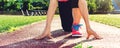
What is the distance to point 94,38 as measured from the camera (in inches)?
223

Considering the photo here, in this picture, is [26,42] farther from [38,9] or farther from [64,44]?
[38,9]

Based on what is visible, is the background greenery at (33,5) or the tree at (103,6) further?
the tree at (103,6)

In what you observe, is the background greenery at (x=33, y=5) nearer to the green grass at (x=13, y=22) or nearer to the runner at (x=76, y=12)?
the green grass at (x=13, y=22)

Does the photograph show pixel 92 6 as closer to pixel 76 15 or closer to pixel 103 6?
pixel 103 6

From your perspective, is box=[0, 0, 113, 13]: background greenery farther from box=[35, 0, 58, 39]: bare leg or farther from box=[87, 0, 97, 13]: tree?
box=[35, 0, 58, 39]: bare leg

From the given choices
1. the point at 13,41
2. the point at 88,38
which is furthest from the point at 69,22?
the point at 13,41

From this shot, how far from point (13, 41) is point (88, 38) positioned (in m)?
1.11

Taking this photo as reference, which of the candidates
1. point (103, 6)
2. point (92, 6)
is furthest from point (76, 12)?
point (103, 6)

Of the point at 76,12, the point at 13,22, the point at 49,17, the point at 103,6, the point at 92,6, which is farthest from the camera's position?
the point at 103,6

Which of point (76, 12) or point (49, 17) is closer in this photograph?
point (49, 17)

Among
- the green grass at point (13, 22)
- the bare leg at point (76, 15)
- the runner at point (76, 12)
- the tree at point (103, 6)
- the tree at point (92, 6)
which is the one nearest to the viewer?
the runner at point (76, 12)

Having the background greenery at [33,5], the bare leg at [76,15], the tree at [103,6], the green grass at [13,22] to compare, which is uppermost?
the bare leg at [76,15]

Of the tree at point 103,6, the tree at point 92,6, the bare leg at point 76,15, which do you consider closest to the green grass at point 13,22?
the bare leg at point 76,15

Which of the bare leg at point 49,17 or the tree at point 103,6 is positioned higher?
the bare leg at point 49,17
